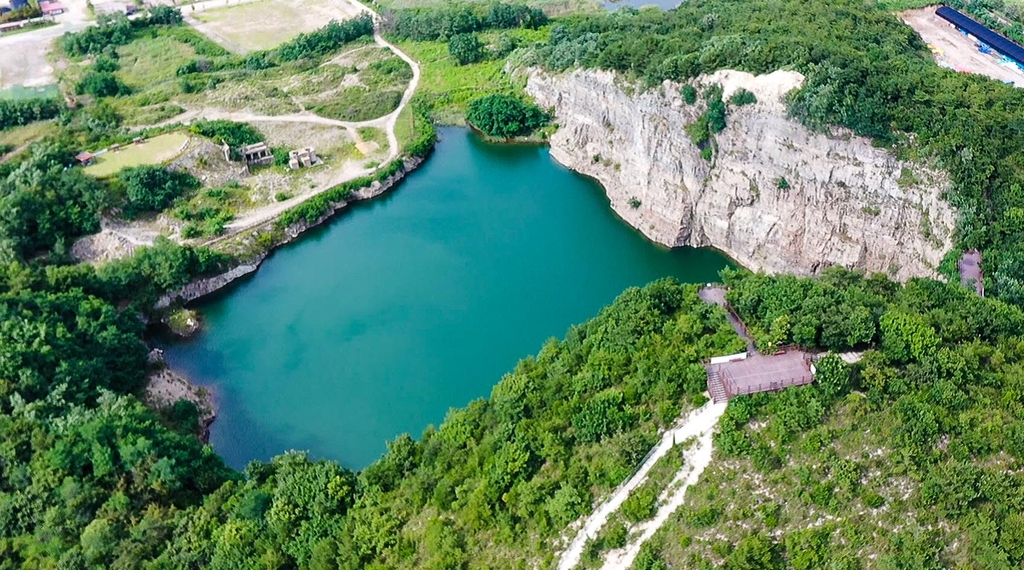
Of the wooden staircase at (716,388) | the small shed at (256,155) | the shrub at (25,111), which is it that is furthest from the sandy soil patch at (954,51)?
the shrub at (25,111)

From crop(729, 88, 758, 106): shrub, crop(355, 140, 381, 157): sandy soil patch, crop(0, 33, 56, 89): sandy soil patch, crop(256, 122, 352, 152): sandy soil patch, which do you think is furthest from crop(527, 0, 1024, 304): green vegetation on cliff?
crop(0, 33, 56, 89): sandy soil patch

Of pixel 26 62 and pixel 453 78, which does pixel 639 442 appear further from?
pixel 26 62

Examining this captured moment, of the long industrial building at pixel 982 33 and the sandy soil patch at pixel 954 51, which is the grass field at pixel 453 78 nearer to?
the sandy soil patch at pixel 954 51

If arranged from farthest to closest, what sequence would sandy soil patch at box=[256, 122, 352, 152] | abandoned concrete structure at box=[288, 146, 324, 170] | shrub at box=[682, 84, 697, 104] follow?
sandy soil patch at box=[256, 122, 352, 152], abandoned concrete structure at box=[288, 146, 324, 170], shrub at box=[682, 84, 697, 104]

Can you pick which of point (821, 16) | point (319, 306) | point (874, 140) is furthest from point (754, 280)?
point (821, 16)

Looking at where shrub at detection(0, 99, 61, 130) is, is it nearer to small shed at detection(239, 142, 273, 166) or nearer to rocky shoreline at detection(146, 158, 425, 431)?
small shed at detection(239, 142, 273, 166)

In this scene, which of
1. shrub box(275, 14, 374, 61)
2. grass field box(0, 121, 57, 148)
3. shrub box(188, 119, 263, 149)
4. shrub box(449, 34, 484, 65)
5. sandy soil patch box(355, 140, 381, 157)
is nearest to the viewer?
shrub box(188, 119, 263, 149)
